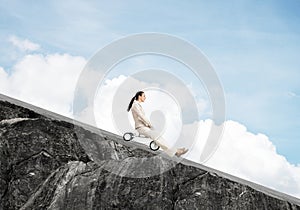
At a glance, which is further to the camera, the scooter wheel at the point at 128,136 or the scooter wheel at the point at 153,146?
the scooter wheel at the point at 128,136

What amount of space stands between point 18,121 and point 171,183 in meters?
3.54

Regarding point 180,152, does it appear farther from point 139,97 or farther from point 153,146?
point 139,97

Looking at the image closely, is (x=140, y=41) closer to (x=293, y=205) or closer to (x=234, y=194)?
(x=234, y=194)

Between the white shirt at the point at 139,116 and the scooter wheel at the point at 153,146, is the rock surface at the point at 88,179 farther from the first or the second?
the white shirt at the point at 139,116

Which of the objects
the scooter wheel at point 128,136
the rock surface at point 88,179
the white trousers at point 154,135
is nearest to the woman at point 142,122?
the white trousers at point 154,135

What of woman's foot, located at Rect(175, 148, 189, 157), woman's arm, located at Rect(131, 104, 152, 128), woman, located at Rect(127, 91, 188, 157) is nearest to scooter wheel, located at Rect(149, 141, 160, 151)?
woman, located at Rect(127, 91, 188, 157)

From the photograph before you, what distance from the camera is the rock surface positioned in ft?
30.6

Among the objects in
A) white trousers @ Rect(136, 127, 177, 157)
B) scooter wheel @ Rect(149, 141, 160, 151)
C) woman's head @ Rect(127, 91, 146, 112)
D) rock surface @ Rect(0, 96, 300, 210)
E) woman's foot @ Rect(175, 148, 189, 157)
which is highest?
woman's head @ Rect(127, 91, 146, 112)

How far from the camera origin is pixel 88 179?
957 cm

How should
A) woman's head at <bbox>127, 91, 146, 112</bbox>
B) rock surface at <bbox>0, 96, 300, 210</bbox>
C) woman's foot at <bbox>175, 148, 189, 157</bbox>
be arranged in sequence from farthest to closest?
woman's head at <bbox>127, 91, 146, 112</bbox> → woman's foot at <bbox>175, 148, 189, 157</bbox> → rock surface at <bbox>0, 96, 300, 210</bbox>

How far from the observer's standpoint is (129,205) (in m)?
9.25

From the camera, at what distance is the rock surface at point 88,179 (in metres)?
9.34

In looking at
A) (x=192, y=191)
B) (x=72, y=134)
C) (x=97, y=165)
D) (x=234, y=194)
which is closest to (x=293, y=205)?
(x=234, y=194)

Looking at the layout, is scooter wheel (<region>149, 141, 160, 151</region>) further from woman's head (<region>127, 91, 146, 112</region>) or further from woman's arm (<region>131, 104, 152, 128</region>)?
woman's head (<region>127, 91, 146, 112</region>)
